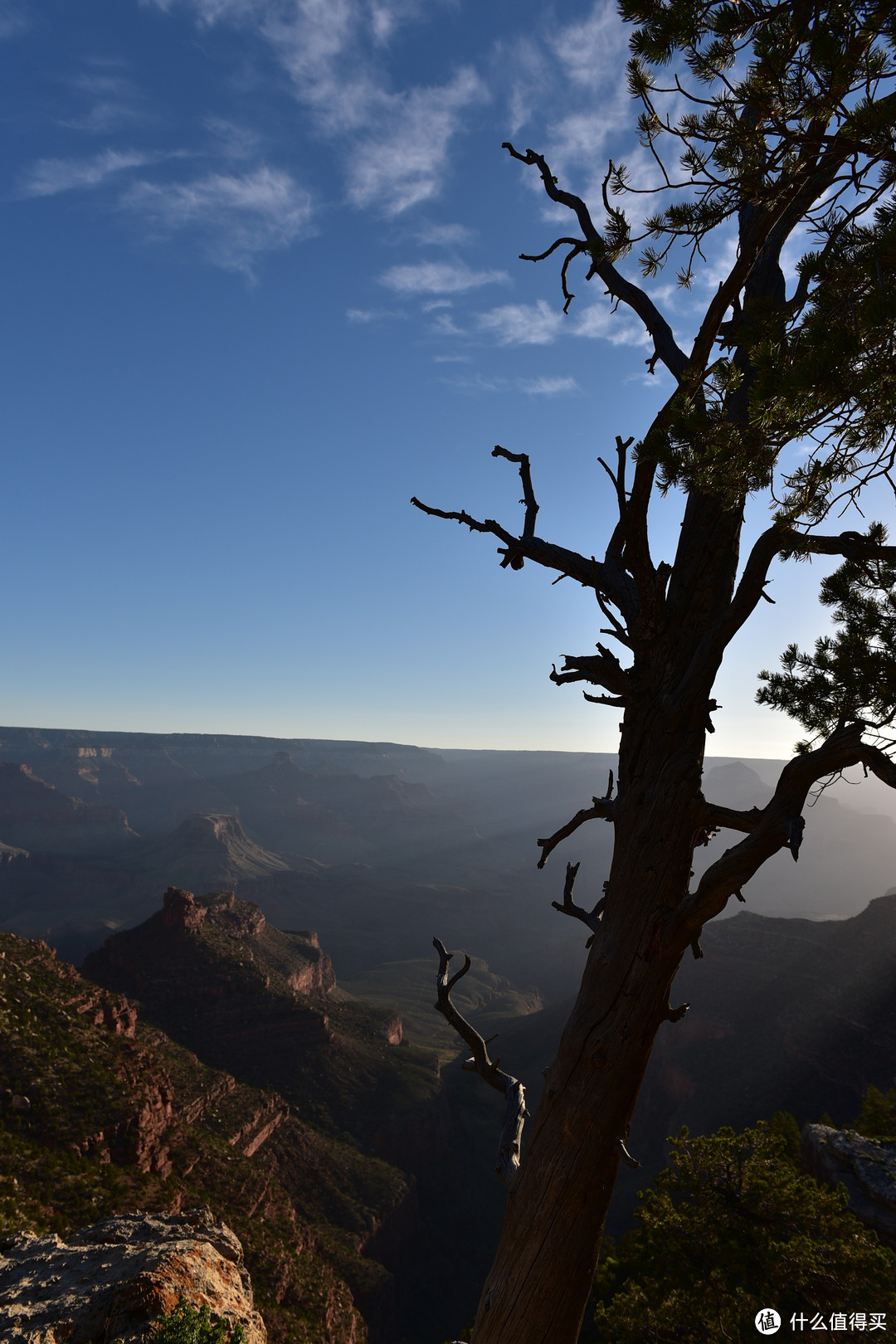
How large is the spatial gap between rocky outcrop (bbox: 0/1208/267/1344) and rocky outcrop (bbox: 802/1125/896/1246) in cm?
1356

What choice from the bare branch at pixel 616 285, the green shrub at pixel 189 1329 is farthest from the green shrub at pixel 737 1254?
the bare branch at pixel 616 285

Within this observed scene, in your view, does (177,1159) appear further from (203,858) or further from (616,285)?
(203,858)

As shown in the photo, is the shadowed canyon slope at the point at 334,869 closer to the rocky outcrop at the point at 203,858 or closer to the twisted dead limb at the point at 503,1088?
the rocky outcrop at the point at 203,858

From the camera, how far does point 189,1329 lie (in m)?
5.62

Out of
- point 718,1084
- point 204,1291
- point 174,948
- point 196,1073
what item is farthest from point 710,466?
point 718,1084

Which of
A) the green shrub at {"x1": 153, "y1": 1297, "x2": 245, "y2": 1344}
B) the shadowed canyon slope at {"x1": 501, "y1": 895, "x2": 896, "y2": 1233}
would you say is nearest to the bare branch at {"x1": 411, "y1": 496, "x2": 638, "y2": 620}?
the green shrub at {"x1": 153, "y1": 1297, "x2": 245, "y2": 1344}

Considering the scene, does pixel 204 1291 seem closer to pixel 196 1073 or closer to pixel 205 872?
pixel 196 1073

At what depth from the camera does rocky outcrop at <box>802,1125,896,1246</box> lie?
15.9 metres

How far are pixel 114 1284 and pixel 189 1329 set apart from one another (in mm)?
1496

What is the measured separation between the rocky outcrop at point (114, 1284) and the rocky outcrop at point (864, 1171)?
13.6 metres

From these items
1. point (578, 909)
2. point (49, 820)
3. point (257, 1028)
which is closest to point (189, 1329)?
point (578, 909)

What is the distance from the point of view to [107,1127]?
21.1 meters

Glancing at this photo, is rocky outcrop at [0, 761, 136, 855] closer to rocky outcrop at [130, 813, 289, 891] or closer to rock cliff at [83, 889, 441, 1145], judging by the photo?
rocky outcrop at [130, 813, 289, 891]

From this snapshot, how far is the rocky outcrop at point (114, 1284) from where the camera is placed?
19.1 feet
